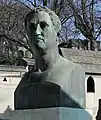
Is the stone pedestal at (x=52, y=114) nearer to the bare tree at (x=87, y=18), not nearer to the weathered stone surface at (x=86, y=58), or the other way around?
the weathered stone surface at (x=86, y=58)

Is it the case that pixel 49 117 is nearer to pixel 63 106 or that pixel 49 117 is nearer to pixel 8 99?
pixel 63 106

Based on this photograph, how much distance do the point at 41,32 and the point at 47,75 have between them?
A: 17.5 inches

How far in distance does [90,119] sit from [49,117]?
0.57 metres

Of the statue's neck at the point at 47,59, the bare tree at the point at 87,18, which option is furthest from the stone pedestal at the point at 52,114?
the bare tree at the point at 87,18

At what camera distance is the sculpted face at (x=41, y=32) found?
399cm

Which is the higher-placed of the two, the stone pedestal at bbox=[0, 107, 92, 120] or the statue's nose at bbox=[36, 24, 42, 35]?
the statue's nose at bbox=[36, 24, 42, 35]

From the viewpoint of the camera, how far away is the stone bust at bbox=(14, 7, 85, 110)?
12.6ft

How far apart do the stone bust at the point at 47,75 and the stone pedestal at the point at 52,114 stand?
8cm

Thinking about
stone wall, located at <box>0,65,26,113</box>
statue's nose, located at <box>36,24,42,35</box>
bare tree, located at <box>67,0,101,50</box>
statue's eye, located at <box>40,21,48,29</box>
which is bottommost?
stone wall, located at <box>0,65,26,113</box>

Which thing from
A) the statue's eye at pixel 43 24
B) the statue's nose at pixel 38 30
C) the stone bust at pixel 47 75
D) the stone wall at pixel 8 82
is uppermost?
the statue's eye at pixel 43 24

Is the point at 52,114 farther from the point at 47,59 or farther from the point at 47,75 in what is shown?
the point at 47,59

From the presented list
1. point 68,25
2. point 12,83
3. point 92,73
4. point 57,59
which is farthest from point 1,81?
point 57,59

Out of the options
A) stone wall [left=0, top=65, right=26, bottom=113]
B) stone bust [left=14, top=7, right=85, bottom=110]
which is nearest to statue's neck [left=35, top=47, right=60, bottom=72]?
stone bust [left=14, top=7, right=85, bottom=110]

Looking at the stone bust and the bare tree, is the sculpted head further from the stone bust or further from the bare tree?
the bare tree
